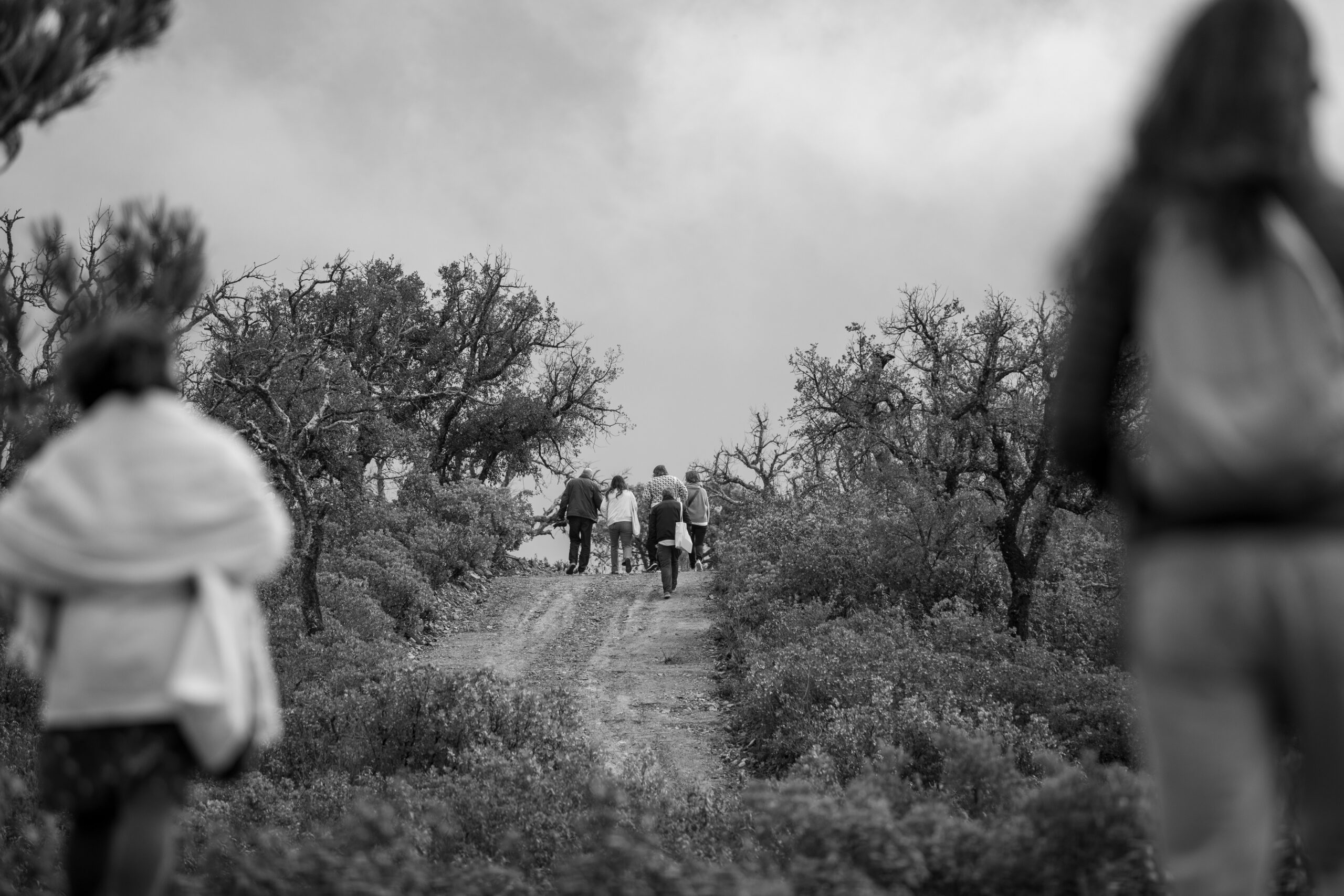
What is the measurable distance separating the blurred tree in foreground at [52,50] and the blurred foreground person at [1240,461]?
18.1ft

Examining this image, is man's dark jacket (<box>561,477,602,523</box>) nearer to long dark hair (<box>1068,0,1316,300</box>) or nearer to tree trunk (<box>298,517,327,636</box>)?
tree trunk (<box>298,517,327,636</box>)

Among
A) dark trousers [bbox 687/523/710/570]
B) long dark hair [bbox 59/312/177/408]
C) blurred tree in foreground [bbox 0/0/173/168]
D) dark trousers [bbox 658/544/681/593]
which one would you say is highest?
blurred tree in foreground [bbox 0/0/173/168]

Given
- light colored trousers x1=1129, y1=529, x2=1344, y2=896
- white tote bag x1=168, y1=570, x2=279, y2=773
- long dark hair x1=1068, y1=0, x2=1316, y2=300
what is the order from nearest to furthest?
light colored trousers x1=1129, y1=529, x2=1344, y2=896 < long dark hair x1=1068, y1=0, x2=1316, y2=300 < white tote bag x1=168, y1=570, x2=279, y2=773

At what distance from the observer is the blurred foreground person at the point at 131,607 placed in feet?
10.1

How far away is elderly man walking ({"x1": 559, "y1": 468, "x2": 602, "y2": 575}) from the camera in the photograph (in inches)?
963

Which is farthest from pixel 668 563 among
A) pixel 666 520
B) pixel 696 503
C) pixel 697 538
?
pixel 697 538

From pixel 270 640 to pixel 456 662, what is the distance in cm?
267

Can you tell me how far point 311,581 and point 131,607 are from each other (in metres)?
14.7

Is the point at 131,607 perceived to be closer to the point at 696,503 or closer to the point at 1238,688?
the point at 1238,688

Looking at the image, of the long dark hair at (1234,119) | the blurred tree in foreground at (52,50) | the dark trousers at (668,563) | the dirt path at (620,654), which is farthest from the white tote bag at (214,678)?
the dark trousers at (668,563)

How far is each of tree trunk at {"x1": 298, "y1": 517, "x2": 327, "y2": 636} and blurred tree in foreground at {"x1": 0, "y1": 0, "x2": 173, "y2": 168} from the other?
11776 millimetres

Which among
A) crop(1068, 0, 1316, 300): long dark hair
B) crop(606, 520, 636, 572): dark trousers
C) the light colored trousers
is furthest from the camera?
crop(606, 520, 636, 572): dark trousers

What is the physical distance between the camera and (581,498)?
80.3 ft

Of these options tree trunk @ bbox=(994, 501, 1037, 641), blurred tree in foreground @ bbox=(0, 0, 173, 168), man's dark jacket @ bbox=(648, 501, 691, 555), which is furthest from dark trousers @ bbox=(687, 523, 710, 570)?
blurred tree in foreground @ bbox=(0, 0, 173, 168)
